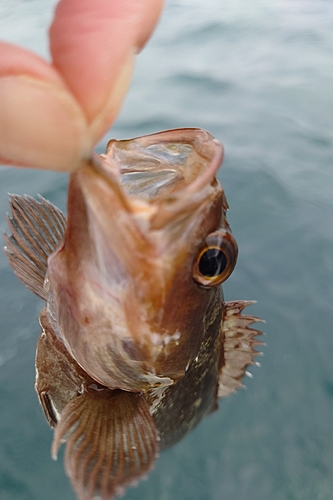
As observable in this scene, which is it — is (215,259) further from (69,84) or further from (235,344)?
(235,344)

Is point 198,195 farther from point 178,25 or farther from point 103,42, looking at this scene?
point 178,25

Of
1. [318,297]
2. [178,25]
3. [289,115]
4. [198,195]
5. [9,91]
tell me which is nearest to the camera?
[9,91]

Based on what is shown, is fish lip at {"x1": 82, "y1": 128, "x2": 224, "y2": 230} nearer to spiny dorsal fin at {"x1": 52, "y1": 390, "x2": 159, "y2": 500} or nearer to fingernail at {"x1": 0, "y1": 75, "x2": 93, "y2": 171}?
fingernail at {"x1": 0, "y1": 75, "x2": 93, "y2": 171}

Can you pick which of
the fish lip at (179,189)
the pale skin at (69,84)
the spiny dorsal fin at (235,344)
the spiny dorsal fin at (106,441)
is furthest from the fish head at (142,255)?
the spiny dorsal fin at (235,344)

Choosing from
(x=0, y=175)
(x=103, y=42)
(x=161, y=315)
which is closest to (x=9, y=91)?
(x=103, y=42)

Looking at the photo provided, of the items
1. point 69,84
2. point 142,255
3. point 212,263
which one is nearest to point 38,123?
point 69,84

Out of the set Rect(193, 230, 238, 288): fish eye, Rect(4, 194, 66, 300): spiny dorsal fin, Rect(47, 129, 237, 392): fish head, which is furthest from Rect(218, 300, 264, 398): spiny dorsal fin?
Rect(4, 194, 66, 300): spiny dorsal fin
